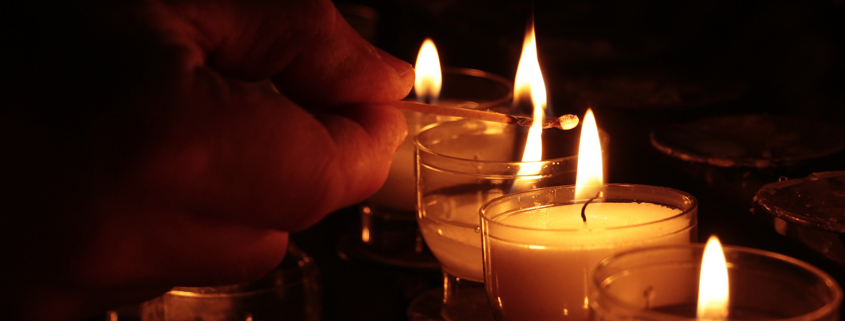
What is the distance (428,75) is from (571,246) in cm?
51

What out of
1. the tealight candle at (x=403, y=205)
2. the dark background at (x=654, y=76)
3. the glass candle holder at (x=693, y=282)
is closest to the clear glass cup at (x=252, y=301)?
the dark background at (x=654, y=76)

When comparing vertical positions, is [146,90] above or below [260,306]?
above

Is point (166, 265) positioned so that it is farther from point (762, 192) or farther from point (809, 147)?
point (809, 147)

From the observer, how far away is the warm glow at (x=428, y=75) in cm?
105

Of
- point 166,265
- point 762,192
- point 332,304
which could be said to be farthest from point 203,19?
point 762,192

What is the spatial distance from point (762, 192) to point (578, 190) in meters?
0.23

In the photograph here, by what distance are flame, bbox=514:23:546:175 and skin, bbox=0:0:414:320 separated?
0.21 meters

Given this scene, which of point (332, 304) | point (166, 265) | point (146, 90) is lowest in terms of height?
point (332, 304)

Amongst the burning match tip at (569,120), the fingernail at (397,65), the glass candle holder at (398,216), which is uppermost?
the fingernail at (397,65)

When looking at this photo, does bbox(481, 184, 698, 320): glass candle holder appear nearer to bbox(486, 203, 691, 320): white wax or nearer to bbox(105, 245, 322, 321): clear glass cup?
bbox(486, 203, 691, 320): white wax

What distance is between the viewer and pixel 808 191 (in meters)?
0.76

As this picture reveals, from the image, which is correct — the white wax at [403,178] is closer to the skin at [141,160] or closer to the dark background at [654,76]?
the dark background at [654,76]

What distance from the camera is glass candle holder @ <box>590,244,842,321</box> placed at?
49 centimetres

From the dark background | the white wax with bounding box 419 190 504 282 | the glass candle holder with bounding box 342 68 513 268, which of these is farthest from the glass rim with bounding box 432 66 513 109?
the white wax with bounding box 419 190 504 282
